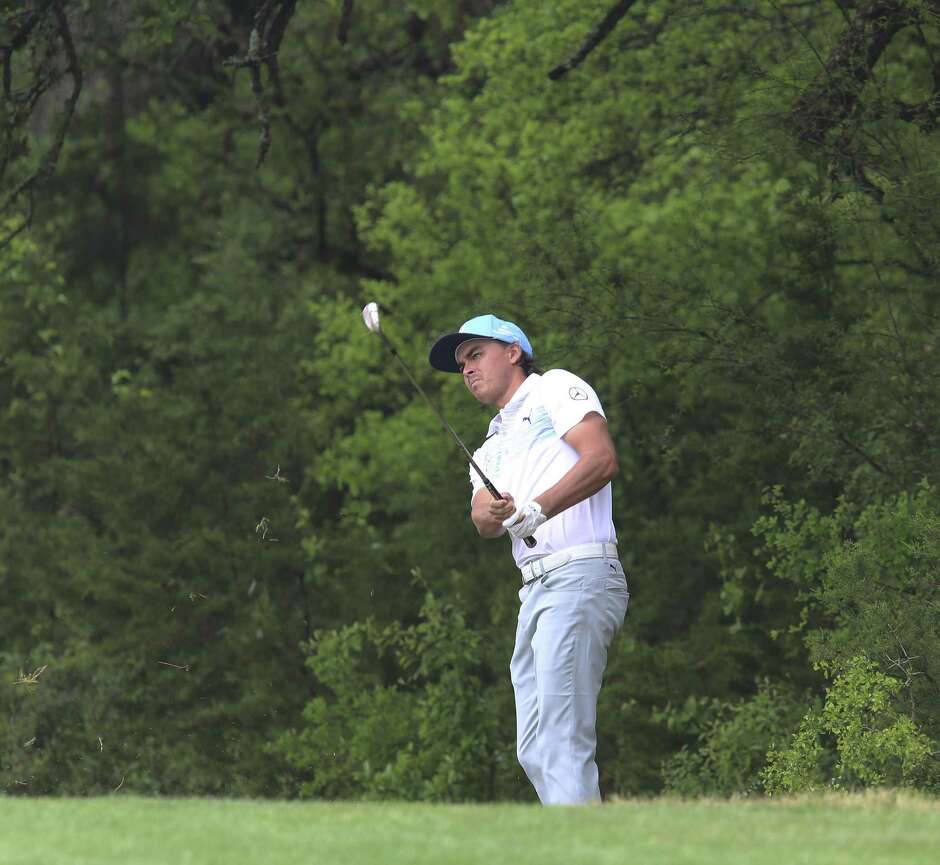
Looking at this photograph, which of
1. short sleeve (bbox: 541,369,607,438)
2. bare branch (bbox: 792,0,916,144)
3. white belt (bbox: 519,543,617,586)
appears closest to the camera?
white belt (bbox: 519,543,617,586)

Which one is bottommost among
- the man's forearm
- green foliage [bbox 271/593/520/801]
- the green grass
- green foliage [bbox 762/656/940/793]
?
green foliage [bbox 271/593/520/801]

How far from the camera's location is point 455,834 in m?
5.16

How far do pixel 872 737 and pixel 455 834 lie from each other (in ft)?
17.9

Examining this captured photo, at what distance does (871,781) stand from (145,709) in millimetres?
10165

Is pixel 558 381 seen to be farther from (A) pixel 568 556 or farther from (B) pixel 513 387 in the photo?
(A) pixel 568 556

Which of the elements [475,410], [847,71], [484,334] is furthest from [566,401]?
[475,410]

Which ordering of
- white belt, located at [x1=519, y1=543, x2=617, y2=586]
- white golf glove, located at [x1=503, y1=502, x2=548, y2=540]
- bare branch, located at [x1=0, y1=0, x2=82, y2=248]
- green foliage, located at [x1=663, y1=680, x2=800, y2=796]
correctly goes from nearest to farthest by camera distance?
white golf glove, located at [x1=503, y1=502, x2=548, y2=540]
white belt, located at [x1=519, y1=543, x2=617, y2=586]
bare branch, located at [x1=0, y1=0, x2=82, y2=248]
green foliage, located at [x1=663, y1=680, x2=800, y2=796]

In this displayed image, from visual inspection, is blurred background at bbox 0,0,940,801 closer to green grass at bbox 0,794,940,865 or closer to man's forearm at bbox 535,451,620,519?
man's forearm at bbox 535,451,620,519

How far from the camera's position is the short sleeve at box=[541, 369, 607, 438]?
7371 millimetres

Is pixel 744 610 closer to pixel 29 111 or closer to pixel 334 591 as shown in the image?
pixel 334 591

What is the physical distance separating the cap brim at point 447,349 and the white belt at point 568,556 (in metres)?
1.03

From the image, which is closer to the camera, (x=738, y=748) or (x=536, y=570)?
(x=536, y=570)

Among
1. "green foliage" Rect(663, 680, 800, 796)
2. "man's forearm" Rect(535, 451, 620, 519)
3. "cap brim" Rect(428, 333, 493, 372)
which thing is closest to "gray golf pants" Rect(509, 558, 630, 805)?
"man's forearm" Rect(535, 451, 620, 519)

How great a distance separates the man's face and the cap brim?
5 centimetres
